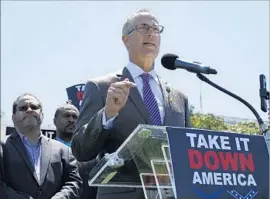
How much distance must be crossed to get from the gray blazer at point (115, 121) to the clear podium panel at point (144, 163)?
33cm

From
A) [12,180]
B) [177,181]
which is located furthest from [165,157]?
[12,180]

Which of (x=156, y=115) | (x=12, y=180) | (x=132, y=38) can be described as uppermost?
(x=132, y=38)

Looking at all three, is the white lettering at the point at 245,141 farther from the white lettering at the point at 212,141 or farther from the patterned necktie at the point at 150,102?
the patterned necktie at the point at 150,102

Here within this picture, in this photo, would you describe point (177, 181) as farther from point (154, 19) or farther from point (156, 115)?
point (154, 19)

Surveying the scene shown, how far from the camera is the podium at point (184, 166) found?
2.00 m

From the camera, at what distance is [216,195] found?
2014 millimetres

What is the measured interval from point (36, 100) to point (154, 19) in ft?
7.12

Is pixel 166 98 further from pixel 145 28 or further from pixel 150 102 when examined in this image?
pixel 145 28

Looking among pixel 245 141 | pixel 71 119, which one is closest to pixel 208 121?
pixel 71 119

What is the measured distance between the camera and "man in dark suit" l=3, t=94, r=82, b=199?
422cm

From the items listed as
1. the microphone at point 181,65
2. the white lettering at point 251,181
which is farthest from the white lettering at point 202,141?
the microphone at point 181,65

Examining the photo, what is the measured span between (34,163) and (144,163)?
244 cm

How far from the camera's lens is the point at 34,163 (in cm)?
435

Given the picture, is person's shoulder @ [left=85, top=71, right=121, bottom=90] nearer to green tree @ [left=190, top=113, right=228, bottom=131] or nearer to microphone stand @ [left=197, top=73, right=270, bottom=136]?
microphone stand @ [left=197, top=73, right=270, bottom=136]
